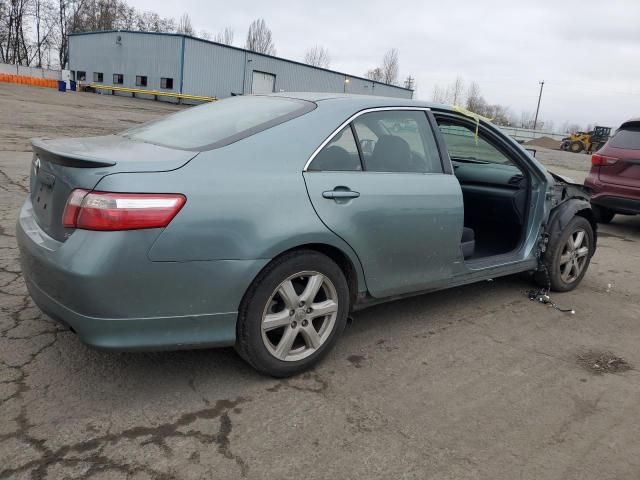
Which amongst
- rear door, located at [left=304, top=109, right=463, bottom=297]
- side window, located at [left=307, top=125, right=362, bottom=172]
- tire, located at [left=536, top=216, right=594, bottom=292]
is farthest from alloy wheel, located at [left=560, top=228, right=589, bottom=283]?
side window, located at [left=307, top=125, right=362, bottom=172]

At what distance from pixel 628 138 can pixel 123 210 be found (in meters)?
7.45

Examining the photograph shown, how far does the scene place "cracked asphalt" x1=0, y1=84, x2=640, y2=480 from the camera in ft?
7.36

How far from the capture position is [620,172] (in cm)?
742

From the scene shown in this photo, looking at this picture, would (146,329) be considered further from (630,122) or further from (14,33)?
(14,33)

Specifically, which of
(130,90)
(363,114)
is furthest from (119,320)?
(130,90)

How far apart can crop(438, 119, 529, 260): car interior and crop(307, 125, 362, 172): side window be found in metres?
1.42

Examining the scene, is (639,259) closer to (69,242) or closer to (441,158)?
(441,158)

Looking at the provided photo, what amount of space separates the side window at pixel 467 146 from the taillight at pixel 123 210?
2068 mm

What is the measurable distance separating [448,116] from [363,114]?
0.85 m

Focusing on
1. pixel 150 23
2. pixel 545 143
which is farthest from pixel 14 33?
pixel 545 143

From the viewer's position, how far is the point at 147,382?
2.79m

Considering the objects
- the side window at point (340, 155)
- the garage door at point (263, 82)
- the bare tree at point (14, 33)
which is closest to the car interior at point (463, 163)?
the side window at point (340, 155)

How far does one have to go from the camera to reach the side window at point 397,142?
10.5 ft

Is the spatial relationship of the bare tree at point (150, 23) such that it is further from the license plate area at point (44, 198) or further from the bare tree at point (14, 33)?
the license plate area at point (44, 198)
